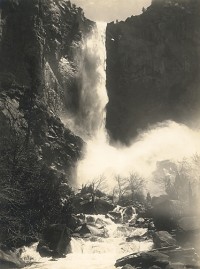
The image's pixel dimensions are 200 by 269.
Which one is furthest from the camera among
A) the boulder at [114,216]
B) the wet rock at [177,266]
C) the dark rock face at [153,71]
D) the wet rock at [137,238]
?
the dark rock face at [153,71]

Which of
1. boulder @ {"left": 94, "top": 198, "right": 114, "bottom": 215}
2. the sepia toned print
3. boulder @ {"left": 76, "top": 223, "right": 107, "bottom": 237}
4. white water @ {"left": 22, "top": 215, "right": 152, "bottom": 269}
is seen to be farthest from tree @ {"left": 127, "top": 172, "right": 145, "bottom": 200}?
boulder @ {"left": 76, "top": 223, "right": 107, "bottom": 237}

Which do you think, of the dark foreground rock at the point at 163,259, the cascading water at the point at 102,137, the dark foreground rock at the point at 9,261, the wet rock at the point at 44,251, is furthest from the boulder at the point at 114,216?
the dark foreground rock at the point at 9,261

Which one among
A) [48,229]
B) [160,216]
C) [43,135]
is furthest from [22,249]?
[43,135]

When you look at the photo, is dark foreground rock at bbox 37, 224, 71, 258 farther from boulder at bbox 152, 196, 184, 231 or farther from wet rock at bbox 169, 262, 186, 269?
boulder at bbox 152, 196, 184, 231

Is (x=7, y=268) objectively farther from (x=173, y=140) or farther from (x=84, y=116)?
(x=173, y=140)

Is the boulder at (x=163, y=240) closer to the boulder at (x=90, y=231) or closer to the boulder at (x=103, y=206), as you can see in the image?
the boulder at (x=90, y=231)

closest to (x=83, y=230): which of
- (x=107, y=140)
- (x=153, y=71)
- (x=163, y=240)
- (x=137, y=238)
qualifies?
(x=137, y=238)

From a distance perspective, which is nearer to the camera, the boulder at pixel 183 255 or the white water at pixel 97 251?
the boulder at pixel 183 255
